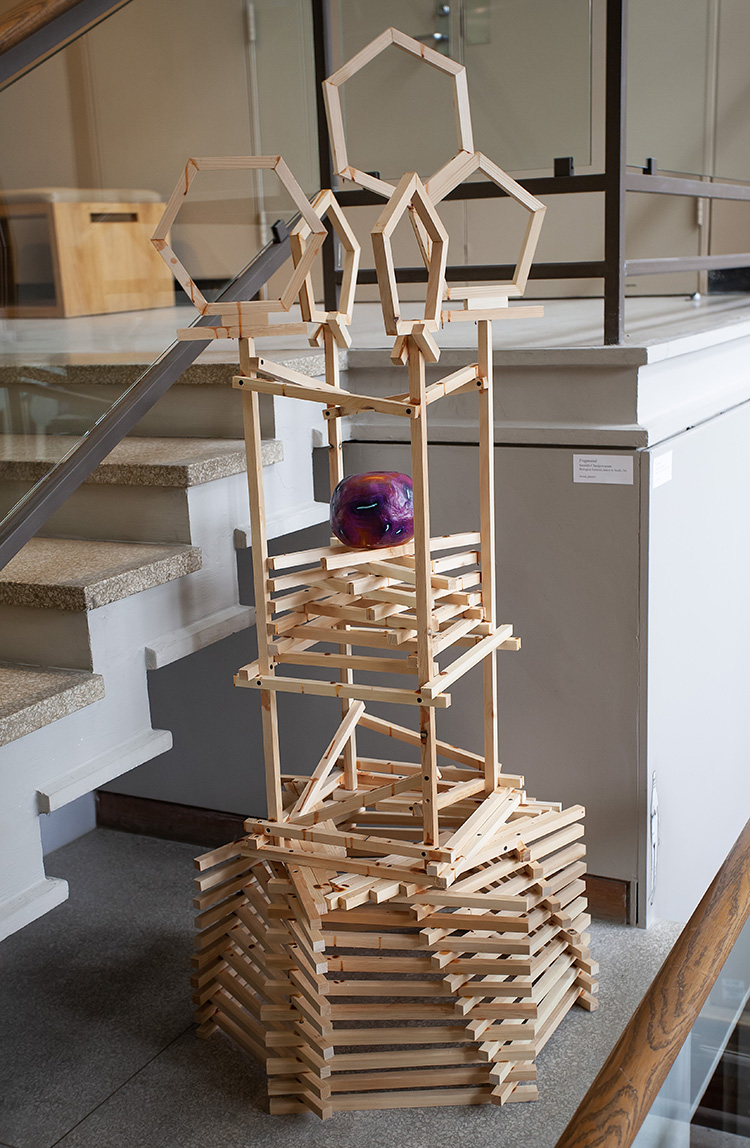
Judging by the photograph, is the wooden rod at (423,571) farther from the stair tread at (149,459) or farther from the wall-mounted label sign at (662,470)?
the wall-mounted label sign at (662,470)

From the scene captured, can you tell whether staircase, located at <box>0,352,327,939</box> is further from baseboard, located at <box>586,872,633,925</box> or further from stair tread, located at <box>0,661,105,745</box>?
baseboard, located at <box>586,872,633,925</box>

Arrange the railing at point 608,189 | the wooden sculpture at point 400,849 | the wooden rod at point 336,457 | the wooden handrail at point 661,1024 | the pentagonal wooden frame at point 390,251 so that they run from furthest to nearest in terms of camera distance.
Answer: the railing at point 608,189 → the wooden rod at point 336,457 → the wooden sculpture at point 400,849 → the pentagonal wooden frame at point 390,251 → the wooden handrail at point 661,1024

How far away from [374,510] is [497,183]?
0.61 meters

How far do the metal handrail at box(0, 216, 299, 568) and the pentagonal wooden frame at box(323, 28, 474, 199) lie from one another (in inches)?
15.6

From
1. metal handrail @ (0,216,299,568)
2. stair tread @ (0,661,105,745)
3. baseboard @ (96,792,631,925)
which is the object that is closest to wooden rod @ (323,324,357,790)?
metal handrail @ (0,216,299,568)

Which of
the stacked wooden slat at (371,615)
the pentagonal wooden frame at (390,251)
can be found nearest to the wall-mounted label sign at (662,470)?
the stacked wooden slat at (371,615)

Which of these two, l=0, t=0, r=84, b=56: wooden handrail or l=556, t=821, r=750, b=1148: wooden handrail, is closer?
l=556, t=821, r=750, b=1148: wooden handrail

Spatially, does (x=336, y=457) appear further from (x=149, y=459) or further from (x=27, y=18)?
(x=27, y=18)

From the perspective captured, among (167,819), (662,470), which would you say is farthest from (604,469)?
(167,819)

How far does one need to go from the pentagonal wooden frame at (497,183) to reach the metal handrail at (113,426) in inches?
19.5

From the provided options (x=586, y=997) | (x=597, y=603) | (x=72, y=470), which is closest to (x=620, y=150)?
(x=597, y=603)

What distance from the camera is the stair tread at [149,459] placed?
1865 mm

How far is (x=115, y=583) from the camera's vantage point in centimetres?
196

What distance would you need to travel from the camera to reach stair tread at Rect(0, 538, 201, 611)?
75.5 inches
